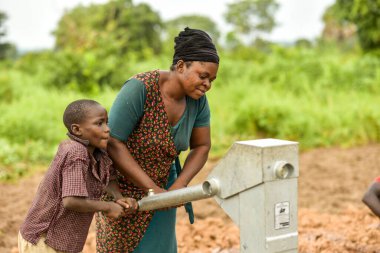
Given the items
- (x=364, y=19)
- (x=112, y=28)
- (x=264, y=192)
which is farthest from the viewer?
(x=112, y=28)

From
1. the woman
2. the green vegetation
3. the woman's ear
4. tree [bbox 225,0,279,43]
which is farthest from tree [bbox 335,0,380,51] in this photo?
tree [bbox 225,0,279,43]

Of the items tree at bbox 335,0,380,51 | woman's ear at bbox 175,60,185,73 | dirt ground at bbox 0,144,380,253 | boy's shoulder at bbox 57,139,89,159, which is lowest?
dirt ground at bbox 0,144,380,253

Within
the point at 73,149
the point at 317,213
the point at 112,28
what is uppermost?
the point at 112,28

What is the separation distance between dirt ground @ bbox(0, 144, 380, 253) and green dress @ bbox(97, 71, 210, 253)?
4.32 ft

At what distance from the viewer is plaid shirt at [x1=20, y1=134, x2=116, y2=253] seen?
2162 mm

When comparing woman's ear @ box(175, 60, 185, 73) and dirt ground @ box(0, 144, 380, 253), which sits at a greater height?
woman's ear @ box(175, 60, 185, 73)

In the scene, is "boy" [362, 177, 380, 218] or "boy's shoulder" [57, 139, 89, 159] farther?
"boy" [362, 177, 380, 218]

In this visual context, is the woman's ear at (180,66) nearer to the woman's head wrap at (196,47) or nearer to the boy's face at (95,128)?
the woman's head wrap at (196,47)

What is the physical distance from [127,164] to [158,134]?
8.5 inches

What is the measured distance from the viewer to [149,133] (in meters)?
2.55

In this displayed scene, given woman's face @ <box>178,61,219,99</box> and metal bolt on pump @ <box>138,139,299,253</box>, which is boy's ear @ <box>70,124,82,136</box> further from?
metal bolt on pump @ <box>138,139,299,253</box>


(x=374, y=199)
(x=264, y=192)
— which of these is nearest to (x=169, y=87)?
(x=264, y=192)

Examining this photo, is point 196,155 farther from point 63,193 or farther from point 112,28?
point 112,28

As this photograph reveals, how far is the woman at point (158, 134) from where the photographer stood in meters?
2.44
